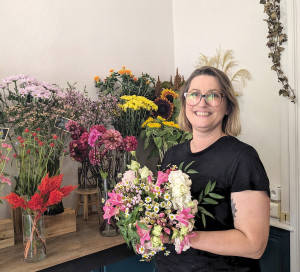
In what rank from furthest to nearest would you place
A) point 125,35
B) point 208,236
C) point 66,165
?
1. point 125,35
2. point 66,165
3. point 208,236

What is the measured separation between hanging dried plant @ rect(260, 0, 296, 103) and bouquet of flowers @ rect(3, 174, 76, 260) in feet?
4.67

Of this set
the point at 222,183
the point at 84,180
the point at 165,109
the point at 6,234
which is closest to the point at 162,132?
the point at 165,109

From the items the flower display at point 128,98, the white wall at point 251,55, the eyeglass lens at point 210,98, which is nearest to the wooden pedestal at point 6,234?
the flower display at point 128,98

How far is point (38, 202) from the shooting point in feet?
4.57

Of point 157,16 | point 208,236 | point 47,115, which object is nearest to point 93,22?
point 157,16

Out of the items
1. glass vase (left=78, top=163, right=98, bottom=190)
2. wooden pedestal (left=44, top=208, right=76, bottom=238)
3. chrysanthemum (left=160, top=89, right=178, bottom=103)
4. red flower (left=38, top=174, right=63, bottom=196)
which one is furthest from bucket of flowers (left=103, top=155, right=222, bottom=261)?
chrysanthemum (left=160, top=89, right=178, bottom=103)

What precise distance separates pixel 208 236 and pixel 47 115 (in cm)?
106

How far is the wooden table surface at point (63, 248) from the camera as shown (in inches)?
56.4

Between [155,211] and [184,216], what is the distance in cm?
9

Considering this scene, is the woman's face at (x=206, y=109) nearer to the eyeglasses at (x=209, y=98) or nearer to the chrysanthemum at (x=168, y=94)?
the eyeglasses at (x=209, y=98)

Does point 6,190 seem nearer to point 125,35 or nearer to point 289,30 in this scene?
point 125,35

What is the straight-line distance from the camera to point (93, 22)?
7.42 ft

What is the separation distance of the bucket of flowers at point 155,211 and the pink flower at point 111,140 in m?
0.50

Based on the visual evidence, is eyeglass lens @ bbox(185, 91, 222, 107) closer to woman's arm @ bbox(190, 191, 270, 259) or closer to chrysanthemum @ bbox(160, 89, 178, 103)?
woman's arm @ bbox(190, 191, 270, 259)
